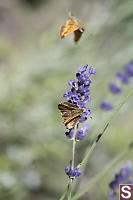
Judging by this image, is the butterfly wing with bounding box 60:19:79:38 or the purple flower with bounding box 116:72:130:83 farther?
the purple flower with bounding box 116:72:130:83

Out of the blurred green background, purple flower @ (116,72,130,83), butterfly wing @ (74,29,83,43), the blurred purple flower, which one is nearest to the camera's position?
butterfly wing @ (74,29,83,43)

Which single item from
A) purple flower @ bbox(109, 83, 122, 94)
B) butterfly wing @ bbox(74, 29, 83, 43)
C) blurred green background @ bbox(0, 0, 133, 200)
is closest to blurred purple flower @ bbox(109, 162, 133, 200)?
butterfly wing @ bbox(74, 29, 83, 43)

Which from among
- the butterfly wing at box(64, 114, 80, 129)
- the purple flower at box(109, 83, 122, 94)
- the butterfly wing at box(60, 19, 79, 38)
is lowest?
the butterfly wing at box(64, 114, 80, 129)

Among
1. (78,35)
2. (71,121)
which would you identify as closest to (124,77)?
(78,35)

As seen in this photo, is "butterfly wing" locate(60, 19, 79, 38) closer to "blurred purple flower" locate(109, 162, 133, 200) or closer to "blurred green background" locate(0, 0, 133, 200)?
"blurred purple flower" locate(109, 162, 133, 200)

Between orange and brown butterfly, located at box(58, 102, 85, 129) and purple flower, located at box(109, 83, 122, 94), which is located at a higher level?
purple flower, located at box(109, 83, 122, 94)

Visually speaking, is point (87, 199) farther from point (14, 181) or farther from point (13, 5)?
point (13, 5)

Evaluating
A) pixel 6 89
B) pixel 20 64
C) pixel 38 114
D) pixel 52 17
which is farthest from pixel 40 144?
pixel 52 17

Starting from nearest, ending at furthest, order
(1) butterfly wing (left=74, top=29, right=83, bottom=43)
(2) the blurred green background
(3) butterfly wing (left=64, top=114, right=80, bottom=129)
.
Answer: (3) butterfly wing (left=64, top=114, right=80, bottom=129) → (1) butterfly wing (left=74, top=29, right=83, bottom=43) → (2) the blurred green background

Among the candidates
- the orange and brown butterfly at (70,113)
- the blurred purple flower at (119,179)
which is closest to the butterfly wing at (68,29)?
the orange and brown butterfly at (70,113)
